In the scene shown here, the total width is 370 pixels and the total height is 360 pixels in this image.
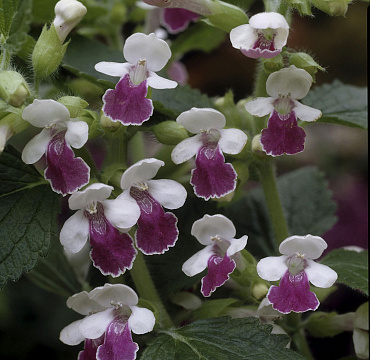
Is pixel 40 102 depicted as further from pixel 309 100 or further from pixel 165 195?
pixel 309 100

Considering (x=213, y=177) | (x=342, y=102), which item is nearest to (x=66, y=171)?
(x=213, y=177)

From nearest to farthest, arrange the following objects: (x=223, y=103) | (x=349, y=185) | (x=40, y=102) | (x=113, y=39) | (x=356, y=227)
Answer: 1. (x=40, y=102)
2. (x=223, y=103)
3. (x=113, y=39)
4. (x=356, y=227)
5. (x=349, y=185)

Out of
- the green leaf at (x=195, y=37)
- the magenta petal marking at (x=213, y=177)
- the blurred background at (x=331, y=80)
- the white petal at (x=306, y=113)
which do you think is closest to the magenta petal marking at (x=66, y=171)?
the magenta petal marking at (x=213, y=177)

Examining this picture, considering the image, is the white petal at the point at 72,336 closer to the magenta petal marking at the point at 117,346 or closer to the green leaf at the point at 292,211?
the magenta petal marking at the point at 117,346

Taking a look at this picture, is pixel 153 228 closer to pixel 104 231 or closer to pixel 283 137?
pixel 104 231

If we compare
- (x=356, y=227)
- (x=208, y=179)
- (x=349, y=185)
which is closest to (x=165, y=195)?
(x=208, y=179)
